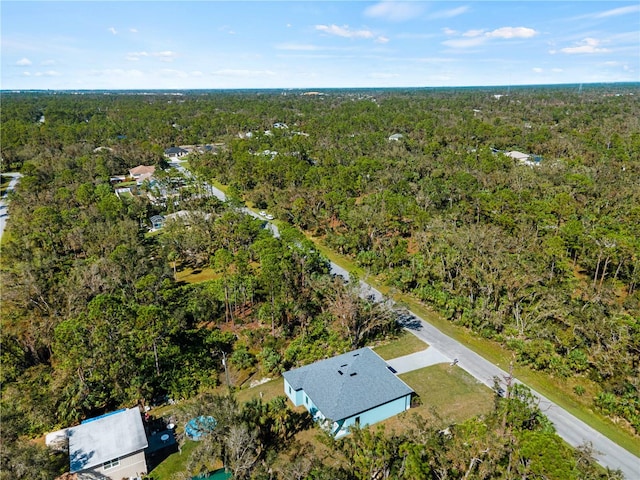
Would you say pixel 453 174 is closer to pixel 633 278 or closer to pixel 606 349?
pixel 633 278

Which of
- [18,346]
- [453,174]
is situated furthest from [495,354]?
[453,174]

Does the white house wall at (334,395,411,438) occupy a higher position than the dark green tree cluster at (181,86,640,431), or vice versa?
the dark green tree cluster at (181,86,640,431)

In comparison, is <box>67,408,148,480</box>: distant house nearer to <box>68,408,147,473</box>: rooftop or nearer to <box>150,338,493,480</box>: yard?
<box>68,408,147,473</box>: rooftop

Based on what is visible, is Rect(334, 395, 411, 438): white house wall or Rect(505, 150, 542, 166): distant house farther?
Rect(505, 150, 542, 166): distant house

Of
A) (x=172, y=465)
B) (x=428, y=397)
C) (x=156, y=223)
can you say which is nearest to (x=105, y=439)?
(x=172, y=465)

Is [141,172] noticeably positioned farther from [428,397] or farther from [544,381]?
[544,381]

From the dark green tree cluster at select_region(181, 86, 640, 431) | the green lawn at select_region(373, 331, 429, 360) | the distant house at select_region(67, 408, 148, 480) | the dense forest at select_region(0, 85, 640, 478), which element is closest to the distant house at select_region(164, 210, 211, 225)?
the dense forest at select_region(0, 85, 640, 478)

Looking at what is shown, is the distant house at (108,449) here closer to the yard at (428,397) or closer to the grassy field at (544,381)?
the yard at (428,397)
